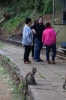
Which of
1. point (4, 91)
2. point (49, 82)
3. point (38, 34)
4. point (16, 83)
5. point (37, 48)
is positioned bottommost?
point (4, 91)

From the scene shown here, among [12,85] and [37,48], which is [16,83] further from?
[37,48]

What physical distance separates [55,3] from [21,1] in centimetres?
2407

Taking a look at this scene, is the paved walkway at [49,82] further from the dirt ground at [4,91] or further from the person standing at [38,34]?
the person standing at [38,34]

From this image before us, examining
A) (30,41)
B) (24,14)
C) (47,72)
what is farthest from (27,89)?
(24,14)

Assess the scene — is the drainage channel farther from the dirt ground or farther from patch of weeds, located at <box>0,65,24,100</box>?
the dirt ground

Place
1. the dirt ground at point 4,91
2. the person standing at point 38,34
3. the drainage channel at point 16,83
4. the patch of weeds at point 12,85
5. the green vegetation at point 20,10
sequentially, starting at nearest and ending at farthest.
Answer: the drainage channel at point 16,83, the patch of weeds at point 12,85, the dirt ground at point 4,91, the person standing at point 38,34, the green vegetation at point 20,10

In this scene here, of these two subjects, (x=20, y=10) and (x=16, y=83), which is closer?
(x=16, y=83)

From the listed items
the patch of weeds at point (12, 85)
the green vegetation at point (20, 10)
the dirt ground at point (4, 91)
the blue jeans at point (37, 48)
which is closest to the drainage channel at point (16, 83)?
the patch of weeds at point (12, 85)

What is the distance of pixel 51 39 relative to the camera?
14.0 metres

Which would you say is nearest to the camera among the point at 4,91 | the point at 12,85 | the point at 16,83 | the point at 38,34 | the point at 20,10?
the point at 4,91

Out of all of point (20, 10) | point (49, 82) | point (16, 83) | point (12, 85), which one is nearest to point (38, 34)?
point (12, 85)

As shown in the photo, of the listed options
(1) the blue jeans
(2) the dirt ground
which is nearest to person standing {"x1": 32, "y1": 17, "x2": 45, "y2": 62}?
(1) the blue jeans

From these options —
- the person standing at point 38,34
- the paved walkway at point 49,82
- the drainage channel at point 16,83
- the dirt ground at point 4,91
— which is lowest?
the dirt ground at point 4,91

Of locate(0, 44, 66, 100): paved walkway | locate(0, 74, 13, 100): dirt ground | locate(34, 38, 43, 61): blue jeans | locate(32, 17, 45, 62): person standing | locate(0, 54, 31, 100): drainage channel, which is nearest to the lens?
locate(0, 44, 66, 100): paved walkway
